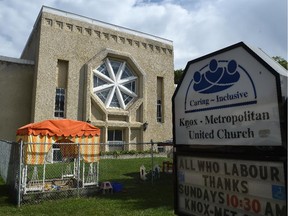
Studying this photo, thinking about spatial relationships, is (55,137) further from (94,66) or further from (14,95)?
(94,66)

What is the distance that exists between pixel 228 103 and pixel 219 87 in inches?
8.0

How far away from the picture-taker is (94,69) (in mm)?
31125

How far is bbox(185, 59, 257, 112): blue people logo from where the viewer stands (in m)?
2.46

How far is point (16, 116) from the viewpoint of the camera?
27953mm

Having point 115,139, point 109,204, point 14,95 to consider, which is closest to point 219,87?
point 109,204

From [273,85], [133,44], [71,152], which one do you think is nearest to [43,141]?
[71,152]

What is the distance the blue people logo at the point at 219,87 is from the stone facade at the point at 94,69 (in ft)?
85.9

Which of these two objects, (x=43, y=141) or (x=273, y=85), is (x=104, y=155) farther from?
(x=273, y=85)

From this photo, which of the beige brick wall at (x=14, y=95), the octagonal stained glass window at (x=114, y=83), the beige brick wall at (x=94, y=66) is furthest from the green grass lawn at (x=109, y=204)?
the octagonal stained glass window at (x=114, y=83)

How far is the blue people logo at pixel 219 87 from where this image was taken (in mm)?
2463

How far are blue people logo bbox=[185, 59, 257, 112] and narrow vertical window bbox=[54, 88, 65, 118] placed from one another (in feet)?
89.7

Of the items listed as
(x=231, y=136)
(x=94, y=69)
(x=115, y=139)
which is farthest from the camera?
(x=115, y=139)

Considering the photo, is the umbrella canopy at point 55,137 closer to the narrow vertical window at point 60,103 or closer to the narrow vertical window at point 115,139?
the narrow vertical window at point 60,103

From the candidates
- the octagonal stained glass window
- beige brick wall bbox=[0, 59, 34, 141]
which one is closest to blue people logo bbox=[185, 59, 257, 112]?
beige brick wall bbox=[0, 59, 34, 141]
